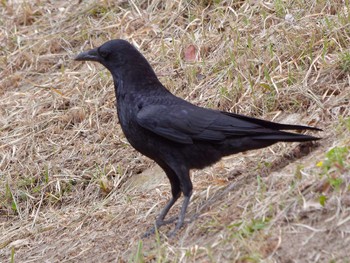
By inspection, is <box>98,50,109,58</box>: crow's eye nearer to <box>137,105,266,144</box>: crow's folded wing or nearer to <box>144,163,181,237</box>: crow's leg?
<box>137,105,266,144</box>: crow's folded wing

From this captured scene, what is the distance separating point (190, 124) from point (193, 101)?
149 centimetres

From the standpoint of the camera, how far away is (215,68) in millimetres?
7180

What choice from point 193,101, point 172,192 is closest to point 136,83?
point 172,192

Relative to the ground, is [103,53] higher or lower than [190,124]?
higher

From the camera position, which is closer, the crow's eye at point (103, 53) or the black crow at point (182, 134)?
the black crow at point (182, 134)

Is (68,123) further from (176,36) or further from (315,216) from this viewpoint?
(315,216)

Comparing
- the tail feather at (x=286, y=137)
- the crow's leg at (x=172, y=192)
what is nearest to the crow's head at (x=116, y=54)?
the crow's leg at (x=172, y=192)

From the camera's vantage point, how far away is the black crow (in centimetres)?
543

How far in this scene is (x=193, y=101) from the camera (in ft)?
23.0

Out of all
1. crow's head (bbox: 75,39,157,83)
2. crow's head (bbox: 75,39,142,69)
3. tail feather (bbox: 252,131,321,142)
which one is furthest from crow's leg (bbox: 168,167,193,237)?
crow's head (bbox: 75,39,142,69)

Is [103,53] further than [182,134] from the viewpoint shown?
Yes

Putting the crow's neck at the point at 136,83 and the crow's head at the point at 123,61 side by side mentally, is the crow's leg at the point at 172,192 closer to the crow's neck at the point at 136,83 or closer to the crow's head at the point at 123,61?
the crow's neck at the point at 136,83

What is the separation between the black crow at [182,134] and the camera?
5426mm

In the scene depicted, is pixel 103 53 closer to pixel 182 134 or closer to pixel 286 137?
pixel 182 134
